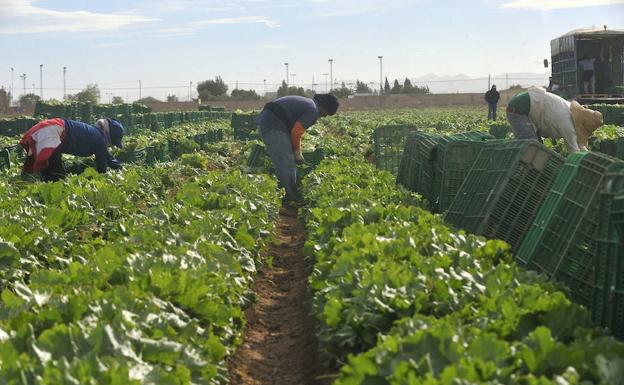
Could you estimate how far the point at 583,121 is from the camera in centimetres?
1078

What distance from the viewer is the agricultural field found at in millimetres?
3803

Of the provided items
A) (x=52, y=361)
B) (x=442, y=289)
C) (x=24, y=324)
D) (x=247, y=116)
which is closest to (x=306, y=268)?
(x=442, y=289)

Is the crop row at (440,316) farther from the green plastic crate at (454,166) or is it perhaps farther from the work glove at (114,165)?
the work glove at (114,165)

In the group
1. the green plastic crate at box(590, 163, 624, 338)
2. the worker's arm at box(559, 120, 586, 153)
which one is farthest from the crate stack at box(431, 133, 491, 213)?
the green plastic crate at box(590, 163, 624, 338)

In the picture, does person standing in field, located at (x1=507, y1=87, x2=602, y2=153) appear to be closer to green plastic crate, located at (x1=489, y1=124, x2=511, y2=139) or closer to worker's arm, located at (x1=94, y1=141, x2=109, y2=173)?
worker's arm, located at (x1=94, y1=141, x2=109, y2=173)

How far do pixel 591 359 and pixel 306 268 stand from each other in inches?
209

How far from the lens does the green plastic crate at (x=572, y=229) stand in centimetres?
582

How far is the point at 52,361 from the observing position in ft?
12.4

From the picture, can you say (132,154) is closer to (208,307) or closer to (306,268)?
(306,268)

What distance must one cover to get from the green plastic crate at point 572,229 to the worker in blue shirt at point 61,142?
779 centimetres

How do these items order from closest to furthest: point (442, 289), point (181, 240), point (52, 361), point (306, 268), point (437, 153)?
point (52, 361), point (442, 289), point (181, 240), point (306, 268), point (437, 153)

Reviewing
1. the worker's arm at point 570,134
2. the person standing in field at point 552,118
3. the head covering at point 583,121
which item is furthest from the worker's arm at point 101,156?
the head covering at point 583,121

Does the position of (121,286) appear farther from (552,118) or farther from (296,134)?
(296,134)

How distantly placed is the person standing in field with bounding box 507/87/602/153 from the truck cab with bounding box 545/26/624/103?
21462mm
